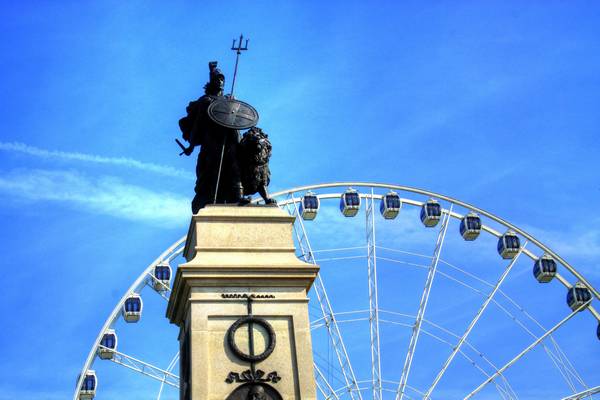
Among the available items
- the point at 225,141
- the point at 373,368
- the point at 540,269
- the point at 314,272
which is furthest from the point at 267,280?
the point at 540,269

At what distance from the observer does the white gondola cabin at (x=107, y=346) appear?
3839 centimetres

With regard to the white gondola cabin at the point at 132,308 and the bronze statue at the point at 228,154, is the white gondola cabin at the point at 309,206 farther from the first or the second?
the bronze statue at the point at 228,154

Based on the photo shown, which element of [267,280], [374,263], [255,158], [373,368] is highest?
[374,263]

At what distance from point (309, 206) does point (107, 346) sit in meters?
10.6

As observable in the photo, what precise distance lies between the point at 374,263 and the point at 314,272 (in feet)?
86.2

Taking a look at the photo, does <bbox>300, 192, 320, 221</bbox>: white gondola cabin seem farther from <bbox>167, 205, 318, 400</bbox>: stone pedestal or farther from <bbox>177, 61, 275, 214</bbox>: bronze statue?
<bbox>167, 205, 318, 400</bbox>: stone pedestal

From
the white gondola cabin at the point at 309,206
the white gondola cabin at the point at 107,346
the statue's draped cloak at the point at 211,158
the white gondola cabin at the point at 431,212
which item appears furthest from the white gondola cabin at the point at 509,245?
the statue's draped cloak at the point at 211,158

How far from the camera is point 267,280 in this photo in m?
13.8

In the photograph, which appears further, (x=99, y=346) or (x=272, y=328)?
(x=99, y=346)

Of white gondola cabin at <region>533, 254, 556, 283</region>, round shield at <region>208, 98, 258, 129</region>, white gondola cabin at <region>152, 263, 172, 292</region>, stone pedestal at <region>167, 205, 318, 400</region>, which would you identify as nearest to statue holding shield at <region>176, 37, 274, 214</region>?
round shield at <region>208, 98, 258, 129</region>

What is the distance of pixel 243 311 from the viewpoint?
44.2 feet

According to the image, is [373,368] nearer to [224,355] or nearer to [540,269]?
[540,269]

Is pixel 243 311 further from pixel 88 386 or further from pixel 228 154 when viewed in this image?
pixel 88 386

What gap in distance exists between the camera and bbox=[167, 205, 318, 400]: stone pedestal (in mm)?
12984
